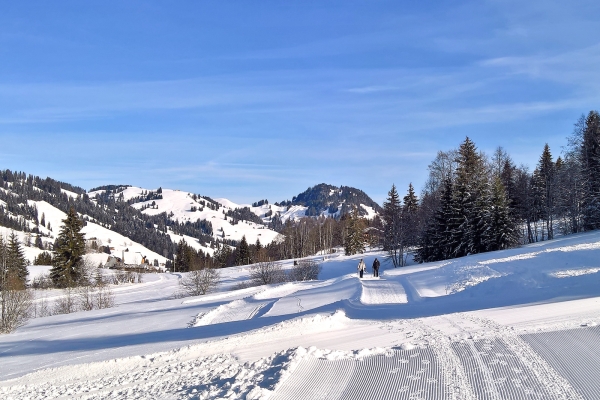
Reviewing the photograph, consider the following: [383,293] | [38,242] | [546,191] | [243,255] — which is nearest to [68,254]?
[243,255]

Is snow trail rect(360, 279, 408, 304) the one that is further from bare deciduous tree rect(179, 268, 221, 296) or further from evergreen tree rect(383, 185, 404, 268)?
evergreen tree rect(383, 185, 404, 268)

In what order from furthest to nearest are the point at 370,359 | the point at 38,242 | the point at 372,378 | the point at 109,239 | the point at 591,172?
the point at 109,239, the point at 38,242, the point at 591,172, the point at 370,359, the point at 372,378

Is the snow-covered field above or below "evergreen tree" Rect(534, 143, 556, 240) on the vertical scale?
below

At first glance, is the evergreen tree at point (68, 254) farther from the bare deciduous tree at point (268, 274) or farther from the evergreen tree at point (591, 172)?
the evergreen tree at point (591, 172)

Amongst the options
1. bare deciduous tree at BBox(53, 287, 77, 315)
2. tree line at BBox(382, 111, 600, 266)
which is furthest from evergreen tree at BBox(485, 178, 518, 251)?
bare deciduous tree at BBox(53, 287, 77, 315)

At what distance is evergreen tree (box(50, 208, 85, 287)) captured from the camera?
4809cm

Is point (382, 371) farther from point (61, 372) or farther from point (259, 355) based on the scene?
point (61, 372)

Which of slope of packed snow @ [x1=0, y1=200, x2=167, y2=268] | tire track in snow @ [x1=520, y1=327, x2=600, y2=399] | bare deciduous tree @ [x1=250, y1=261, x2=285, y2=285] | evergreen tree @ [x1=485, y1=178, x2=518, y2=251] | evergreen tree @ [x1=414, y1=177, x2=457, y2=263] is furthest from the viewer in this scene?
slope of packed snow @ [x1=0, y1=200, x2=167, y2=268]

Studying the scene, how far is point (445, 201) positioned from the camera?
37.9 metres

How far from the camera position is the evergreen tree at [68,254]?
48.1m

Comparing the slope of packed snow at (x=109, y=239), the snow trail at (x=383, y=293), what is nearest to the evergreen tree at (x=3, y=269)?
the snow trail at (x=383, y=293)

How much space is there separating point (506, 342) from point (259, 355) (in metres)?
4.64

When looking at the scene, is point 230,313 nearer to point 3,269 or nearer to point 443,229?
point 3,269

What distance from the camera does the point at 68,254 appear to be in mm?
48875
